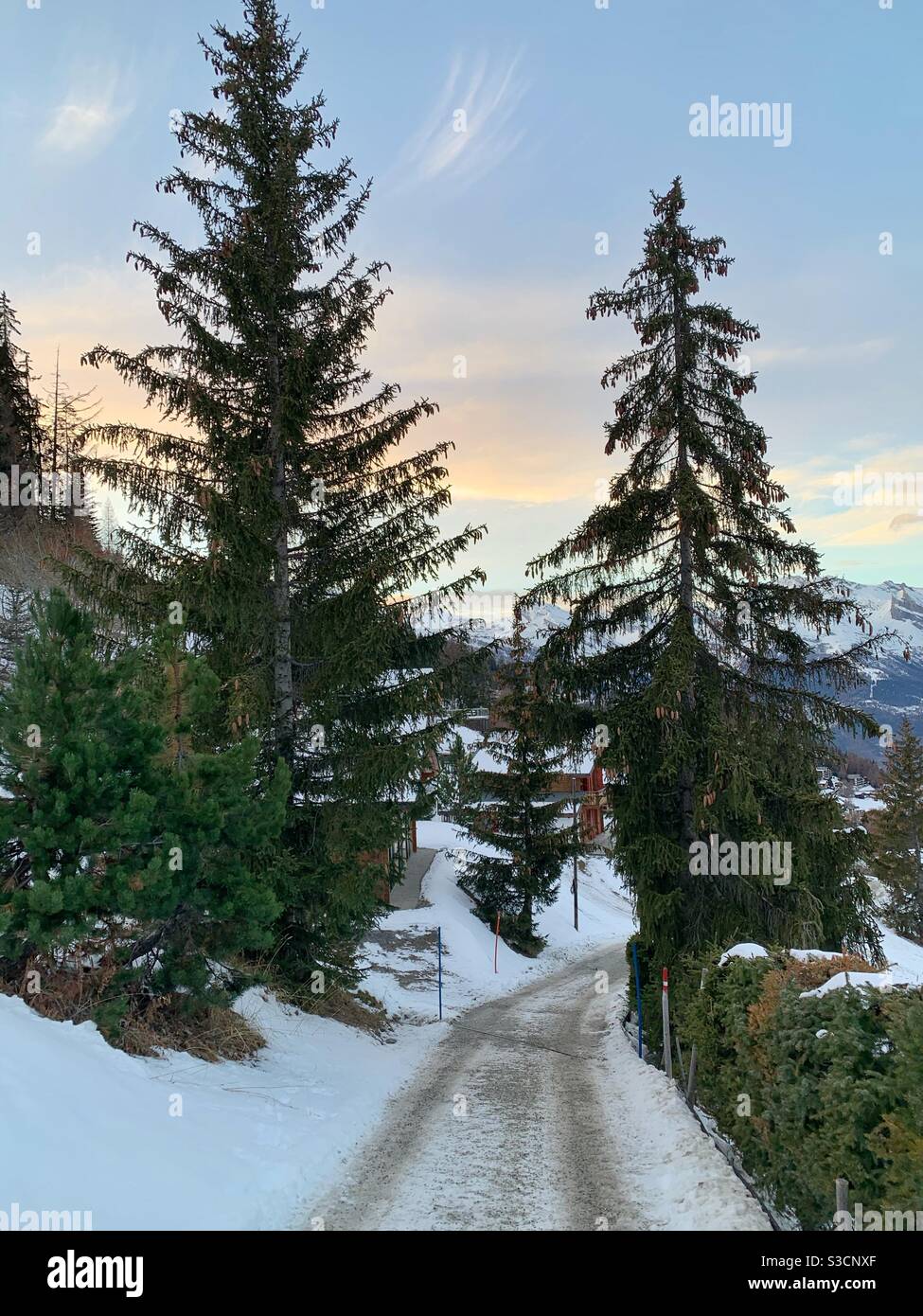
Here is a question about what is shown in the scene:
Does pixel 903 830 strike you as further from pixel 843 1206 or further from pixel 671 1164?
pixel 843 1206

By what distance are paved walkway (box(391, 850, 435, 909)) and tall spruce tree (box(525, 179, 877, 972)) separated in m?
15.8

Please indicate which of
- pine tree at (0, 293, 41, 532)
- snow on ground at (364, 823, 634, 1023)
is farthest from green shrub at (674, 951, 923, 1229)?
pine tree at (0, 293, 41, 532)

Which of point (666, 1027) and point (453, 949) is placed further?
point (453, 949)

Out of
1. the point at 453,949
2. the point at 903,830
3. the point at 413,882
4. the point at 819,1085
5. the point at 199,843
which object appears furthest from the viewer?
the point at 903,830

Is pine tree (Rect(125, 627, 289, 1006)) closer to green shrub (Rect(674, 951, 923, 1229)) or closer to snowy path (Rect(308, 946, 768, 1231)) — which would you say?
snowy path (Rect(308, 946, 768, 1231))

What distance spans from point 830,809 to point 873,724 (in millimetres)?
1611

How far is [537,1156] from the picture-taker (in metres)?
8.45

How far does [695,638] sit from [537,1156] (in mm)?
8242

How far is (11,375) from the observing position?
123 feet

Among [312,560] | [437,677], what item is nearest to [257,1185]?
[437,677]

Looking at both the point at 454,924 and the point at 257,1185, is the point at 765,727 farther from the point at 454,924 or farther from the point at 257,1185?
the point at 454,924

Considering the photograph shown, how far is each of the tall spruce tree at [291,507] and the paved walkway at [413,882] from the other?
15391mm

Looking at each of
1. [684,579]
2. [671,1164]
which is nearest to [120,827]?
[671,1164]

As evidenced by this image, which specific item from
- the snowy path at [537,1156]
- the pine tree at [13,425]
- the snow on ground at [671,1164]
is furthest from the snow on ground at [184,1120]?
the pine tree at [13,425]
